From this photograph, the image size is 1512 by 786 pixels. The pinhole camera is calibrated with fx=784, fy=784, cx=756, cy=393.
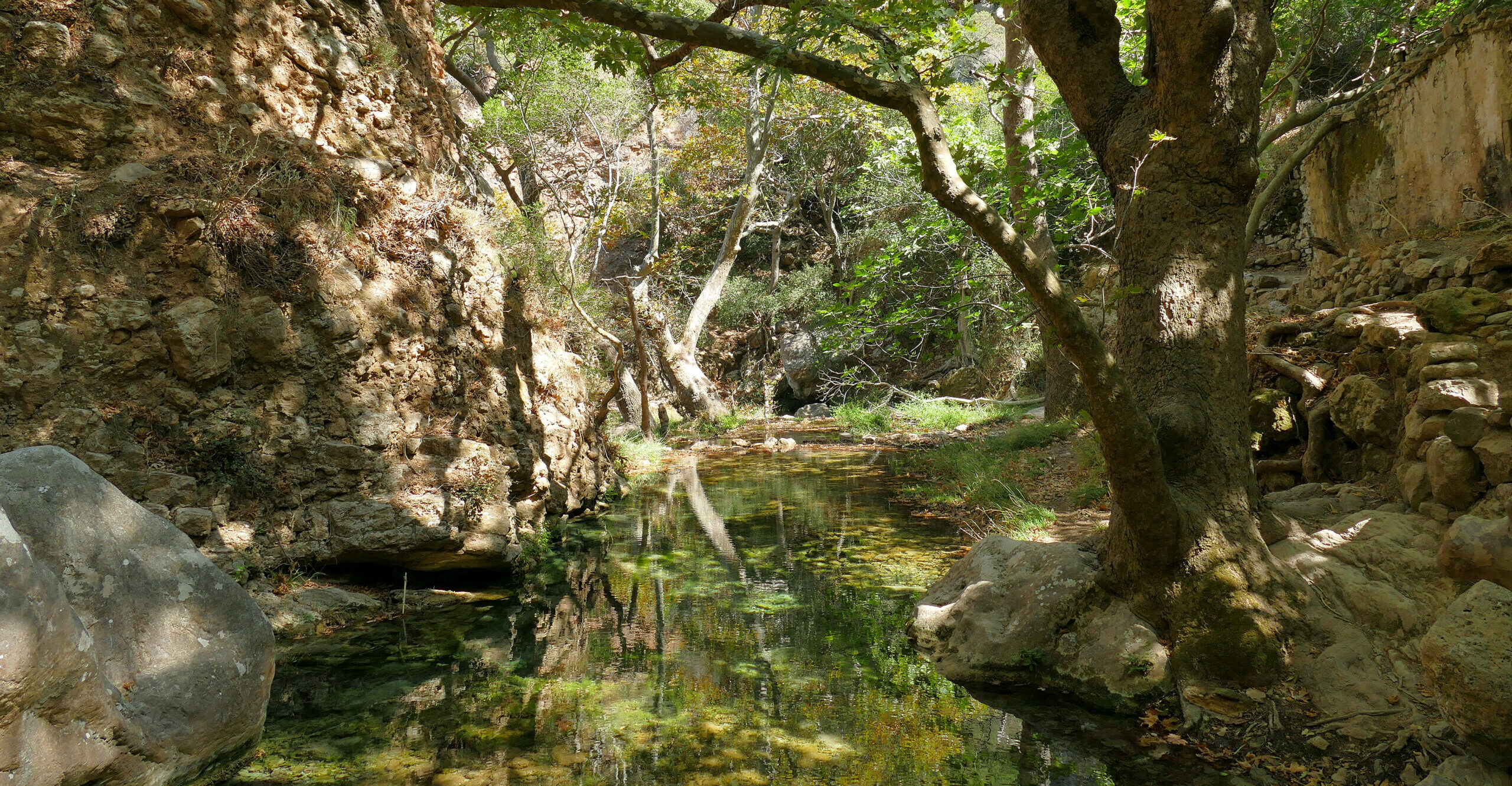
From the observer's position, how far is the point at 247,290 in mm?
6059

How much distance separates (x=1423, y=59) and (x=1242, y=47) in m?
3.46

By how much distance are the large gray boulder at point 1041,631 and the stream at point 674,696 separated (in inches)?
6.7

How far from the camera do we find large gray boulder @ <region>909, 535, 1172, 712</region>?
4105mm

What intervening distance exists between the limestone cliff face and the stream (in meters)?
1.04

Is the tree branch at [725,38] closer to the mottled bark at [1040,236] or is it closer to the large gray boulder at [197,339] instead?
the large gray boulder at [197,339]

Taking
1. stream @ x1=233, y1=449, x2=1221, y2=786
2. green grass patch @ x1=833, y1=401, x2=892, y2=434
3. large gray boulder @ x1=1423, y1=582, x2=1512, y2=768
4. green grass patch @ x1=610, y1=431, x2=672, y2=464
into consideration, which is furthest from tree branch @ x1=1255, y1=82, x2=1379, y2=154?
green grass patch @ x1=833, y1=401, x2=892, y2=434

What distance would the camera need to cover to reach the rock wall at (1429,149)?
17.9ft

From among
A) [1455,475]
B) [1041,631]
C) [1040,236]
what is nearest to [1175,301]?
[1455,475]

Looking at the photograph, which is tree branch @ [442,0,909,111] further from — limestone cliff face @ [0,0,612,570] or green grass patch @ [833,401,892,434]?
green grass patch @ [833,401,892,434]

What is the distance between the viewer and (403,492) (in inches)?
245

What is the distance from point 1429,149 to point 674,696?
23.0 feet

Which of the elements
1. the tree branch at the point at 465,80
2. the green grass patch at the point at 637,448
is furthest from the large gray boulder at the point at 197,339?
the tree branch at the point at 465,80

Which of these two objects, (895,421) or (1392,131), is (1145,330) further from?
(895,421)

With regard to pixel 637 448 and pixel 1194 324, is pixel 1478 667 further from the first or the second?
pixel 637 448
